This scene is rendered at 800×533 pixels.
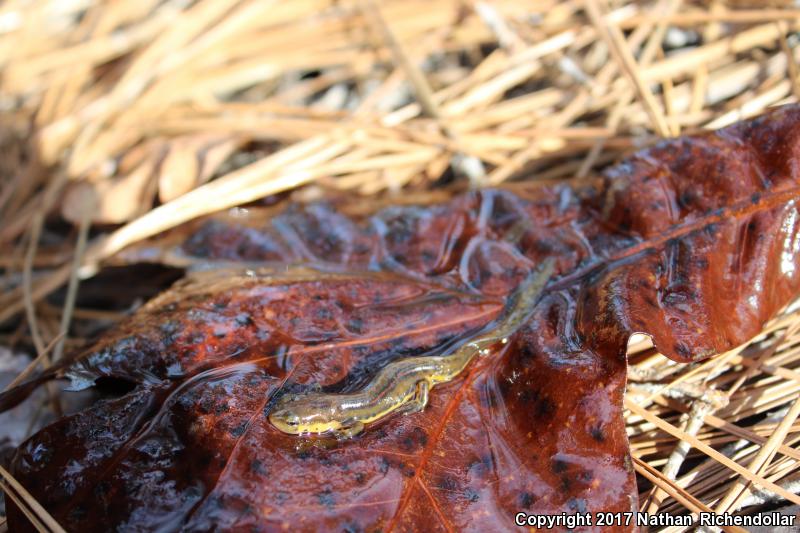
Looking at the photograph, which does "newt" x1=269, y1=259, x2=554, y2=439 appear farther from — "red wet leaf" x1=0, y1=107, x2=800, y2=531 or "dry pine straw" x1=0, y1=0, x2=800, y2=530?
"dry pine straw" x1=0, y1=0, x2=800, y2=530

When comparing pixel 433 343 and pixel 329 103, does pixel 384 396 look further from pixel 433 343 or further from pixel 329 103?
pixel 329 103

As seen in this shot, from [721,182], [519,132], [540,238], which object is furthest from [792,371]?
[519,132]

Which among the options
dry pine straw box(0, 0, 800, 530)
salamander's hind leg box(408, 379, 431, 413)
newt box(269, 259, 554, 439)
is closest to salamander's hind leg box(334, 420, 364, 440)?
newt box(269, 259, 554, 439)

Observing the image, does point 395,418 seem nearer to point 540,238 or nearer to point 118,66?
point 540,238

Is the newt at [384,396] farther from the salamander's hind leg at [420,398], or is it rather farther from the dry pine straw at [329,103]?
the dry pine straw at [329,103]

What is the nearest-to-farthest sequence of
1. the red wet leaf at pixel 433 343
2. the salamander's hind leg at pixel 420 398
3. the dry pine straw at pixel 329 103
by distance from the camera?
the red wet leaf at pixel 433 343, the salamander's hind leg at pixel 420 398, the dry pine straw at pixel 329 103

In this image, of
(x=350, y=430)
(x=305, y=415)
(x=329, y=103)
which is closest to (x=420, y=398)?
(x=350, y=430)

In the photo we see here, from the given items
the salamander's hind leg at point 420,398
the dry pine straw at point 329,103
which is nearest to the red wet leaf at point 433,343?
the salamander's hind leg at point 420,398
